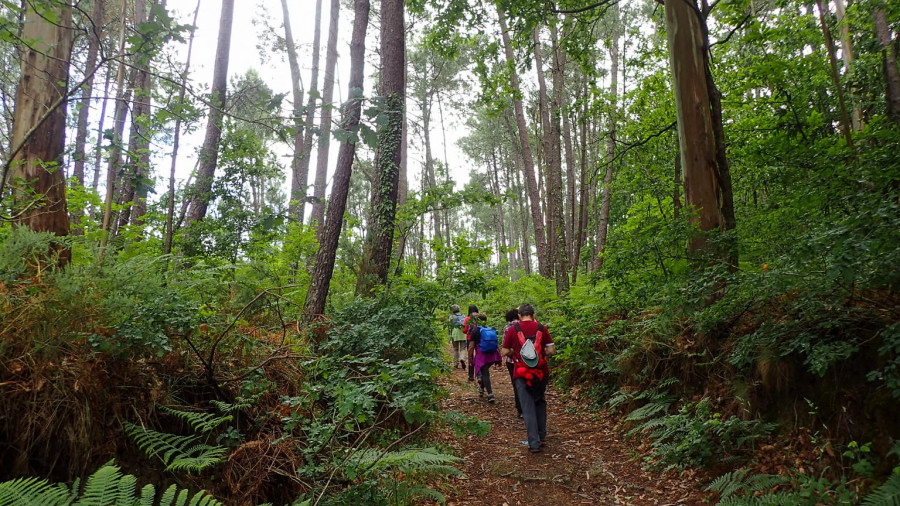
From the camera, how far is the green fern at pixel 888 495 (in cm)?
249


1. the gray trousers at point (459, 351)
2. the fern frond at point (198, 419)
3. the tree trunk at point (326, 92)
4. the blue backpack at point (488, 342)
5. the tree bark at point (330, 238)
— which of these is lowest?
the fern frond at point (198, 419)

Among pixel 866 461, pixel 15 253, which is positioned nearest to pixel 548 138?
pixel 866 461

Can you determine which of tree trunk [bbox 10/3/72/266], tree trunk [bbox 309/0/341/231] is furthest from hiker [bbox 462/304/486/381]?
tree trunk [bbox 309/0/341/231]

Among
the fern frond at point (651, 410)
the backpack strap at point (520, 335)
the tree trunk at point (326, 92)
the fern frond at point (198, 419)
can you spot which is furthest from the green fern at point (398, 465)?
the tree trunk at point (326, 92)

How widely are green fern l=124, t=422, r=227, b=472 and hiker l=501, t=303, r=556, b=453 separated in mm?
3537

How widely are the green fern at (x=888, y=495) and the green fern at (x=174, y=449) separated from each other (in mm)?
3922

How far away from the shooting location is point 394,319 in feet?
18.8

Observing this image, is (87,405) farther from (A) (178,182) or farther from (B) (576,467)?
(A) (178,182)

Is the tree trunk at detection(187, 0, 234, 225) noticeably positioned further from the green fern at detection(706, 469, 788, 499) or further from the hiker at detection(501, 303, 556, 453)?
the green fern at detection(706, 469, 788, 499)

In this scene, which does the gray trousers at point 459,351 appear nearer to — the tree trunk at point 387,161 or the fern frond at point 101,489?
the tree trunk at point 387,161

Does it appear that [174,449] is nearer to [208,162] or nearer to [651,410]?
[651,410]

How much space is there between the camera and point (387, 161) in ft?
25.4

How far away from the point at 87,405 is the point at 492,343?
5.98 meters

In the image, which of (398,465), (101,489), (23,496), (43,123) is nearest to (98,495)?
(101,489)
